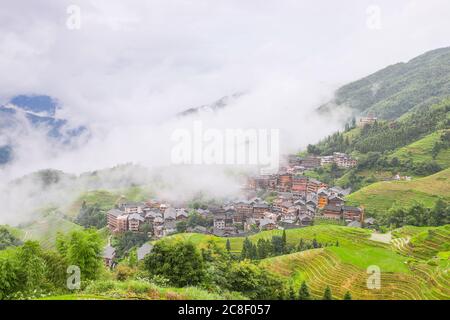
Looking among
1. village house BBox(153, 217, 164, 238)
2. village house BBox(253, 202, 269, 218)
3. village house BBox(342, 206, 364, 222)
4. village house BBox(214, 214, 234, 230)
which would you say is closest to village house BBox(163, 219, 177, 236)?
village house BBox(153, 217, 164, 238)

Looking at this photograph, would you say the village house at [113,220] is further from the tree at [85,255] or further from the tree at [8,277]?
the tree at [8,277]

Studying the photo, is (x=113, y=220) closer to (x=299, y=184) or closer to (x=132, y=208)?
(x=132, y=208)

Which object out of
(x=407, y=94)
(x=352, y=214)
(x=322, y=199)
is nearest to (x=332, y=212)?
(x=352, y=214)
